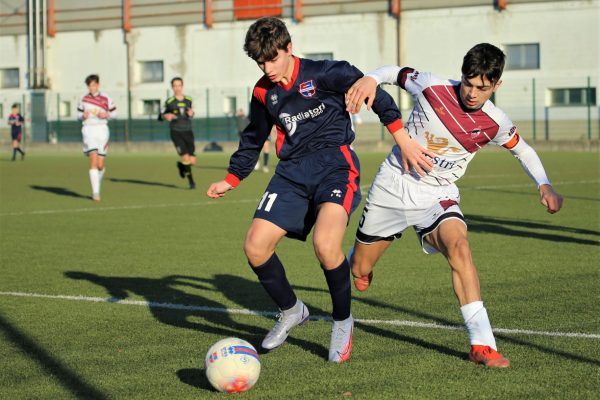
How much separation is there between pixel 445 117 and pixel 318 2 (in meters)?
44.2

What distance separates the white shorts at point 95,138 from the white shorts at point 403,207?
1257cm

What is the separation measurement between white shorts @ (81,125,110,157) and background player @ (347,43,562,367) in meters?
12.6

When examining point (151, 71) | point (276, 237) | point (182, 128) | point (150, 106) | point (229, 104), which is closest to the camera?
point (276, 237)

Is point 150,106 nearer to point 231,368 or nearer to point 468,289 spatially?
point 468,289

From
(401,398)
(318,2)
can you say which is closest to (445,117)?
(401,398)

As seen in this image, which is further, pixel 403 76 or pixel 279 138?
pixel 403 76

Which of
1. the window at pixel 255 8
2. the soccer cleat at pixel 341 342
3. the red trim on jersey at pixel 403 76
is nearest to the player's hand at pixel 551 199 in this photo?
the red trim on jersey at pixel 403 76

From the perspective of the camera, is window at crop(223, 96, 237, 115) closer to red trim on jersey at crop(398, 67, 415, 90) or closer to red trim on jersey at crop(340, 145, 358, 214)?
red trim on jersey at crop(398, 67, 415, 90)

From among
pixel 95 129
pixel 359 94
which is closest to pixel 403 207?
pixel 359 94

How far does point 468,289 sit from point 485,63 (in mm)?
1294

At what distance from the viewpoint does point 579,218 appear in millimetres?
14391

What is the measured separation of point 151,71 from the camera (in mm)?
54000

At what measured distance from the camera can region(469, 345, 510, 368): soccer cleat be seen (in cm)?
571

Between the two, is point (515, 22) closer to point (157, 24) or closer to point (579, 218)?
point (157, 24)
